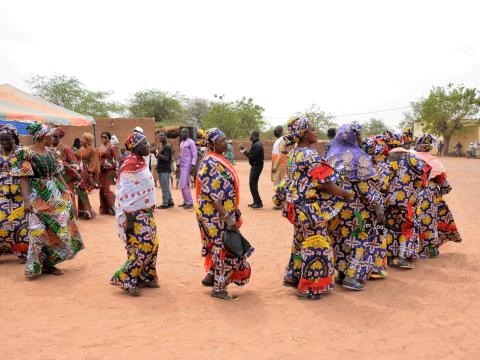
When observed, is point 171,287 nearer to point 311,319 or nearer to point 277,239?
point 311,319

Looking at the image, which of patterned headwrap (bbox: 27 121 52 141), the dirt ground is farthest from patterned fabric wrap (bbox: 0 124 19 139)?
the dirt ground

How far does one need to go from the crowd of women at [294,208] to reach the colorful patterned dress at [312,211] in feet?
0.03

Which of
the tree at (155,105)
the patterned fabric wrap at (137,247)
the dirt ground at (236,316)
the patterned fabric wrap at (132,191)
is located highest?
the tree at (155,105)

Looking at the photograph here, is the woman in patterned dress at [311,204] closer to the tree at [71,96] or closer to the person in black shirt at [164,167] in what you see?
the person in black shirt at [164,167]

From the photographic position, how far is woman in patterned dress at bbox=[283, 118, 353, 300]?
4.57m

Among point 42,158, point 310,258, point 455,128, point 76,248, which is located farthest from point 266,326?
point 455,128

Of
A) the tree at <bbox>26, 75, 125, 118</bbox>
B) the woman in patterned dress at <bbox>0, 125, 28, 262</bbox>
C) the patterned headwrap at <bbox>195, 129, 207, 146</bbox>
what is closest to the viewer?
the patterned headwrap at <bbox>195, 129, 207, 146</bbox>

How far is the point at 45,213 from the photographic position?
5410 mm

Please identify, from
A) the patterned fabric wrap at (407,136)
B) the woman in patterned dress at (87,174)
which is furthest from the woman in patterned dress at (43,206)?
the patterned fabric wrap at (407,136)

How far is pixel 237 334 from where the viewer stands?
12.6ft

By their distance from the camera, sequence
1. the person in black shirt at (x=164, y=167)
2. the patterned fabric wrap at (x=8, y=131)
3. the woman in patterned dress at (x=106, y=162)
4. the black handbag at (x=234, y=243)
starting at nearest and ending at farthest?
1. the black handbag at (x=234, y=243)
2. the patterned fabric wrap at (x=8, y=131)
3. the woman in patterned dress at (x=106, y=162)
4. the person in black shirt at (x=164, y=167)

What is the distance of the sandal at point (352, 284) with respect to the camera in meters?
4.99

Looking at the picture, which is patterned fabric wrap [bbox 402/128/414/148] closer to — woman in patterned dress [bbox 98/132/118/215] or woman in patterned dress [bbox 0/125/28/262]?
woman in patterned dress [bbox 0/125/28/262]

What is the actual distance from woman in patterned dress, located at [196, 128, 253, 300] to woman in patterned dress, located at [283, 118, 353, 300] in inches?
24.0
